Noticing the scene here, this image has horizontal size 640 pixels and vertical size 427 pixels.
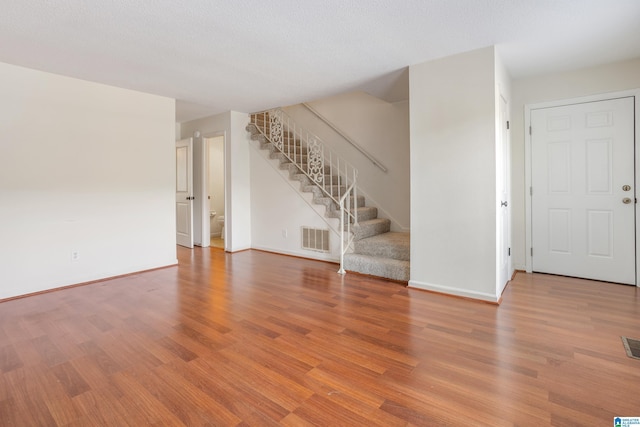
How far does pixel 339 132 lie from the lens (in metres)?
5.75

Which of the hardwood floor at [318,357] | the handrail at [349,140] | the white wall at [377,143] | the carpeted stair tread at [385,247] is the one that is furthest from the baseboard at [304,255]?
the handrail at [349,140]

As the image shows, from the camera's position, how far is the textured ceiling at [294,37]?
2.35 meters

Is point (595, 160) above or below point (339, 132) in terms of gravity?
below

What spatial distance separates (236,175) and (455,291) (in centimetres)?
407

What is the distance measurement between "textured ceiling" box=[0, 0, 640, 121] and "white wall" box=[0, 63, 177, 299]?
35 centimetres

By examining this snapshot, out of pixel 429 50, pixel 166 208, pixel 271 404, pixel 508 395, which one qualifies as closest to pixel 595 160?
pixel 429 50

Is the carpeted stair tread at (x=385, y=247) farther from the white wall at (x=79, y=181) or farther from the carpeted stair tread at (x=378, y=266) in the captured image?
the white wall at (x=79, y=181)

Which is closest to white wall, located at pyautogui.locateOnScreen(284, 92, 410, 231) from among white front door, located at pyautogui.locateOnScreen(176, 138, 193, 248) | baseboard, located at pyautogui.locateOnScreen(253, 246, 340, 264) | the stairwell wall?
the stairwell wall

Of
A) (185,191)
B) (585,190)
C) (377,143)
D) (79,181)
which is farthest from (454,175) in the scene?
(185,191)

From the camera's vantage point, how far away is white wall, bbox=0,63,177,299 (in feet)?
11.1

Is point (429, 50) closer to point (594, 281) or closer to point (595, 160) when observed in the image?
point (595, 160)

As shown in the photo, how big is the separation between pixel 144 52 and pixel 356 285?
10.6 feet

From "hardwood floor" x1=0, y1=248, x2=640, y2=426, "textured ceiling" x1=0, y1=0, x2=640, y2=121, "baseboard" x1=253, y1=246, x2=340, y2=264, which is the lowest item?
"hardwood floor" x1=0, y1=248, x2=640, y2=426

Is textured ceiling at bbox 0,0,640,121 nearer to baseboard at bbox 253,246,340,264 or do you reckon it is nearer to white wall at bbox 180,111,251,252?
white wall at bbox 180,111,251,252
